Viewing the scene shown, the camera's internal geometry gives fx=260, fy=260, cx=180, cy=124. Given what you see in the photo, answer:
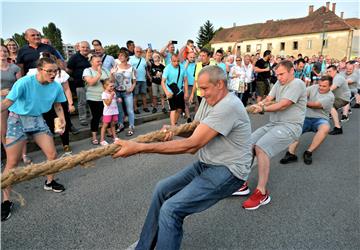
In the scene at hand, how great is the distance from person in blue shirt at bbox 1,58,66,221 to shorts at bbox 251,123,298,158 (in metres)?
2.68

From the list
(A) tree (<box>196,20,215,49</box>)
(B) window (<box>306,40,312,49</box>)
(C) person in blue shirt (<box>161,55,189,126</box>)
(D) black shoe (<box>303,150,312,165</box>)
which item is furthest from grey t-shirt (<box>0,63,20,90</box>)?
(A) tree (<box>196,20,215,49</box>)

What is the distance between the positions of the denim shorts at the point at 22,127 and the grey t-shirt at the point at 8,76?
5.62ft

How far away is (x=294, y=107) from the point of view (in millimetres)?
3896

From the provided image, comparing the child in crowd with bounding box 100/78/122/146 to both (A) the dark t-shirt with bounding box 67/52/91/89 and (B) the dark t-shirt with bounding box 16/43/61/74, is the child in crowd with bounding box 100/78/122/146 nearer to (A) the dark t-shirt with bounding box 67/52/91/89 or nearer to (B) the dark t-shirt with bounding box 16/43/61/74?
(A) the dark t-shirt with bounding box 67/52/91/89

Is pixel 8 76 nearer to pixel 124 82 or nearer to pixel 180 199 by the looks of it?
pixel 124 82

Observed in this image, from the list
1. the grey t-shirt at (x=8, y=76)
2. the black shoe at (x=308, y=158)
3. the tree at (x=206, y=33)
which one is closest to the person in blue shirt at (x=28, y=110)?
the grey t-shirt at (x=8, y=76)

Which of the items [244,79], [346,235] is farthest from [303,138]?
[346,235]

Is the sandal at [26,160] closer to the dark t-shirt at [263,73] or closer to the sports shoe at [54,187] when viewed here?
the sports shoe at [54,187]

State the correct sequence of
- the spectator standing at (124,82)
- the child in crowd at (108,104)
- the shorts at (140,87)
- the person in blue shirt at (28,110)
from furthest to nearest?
the shorts at (140,87) → the spectator standing at (124,82) → the child in crowd at (108,104) → the person in blue shirt at (28,110)

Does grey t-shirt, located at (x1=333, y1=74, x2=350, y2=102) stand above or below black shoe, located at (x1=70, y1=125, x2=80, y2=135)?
above

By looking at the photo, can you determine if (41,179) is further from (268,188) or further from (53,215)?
(268,188)

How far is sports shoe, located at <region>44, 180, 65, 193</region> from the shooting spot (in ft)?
11.5

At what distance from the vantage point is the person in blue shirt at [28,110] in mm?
2991

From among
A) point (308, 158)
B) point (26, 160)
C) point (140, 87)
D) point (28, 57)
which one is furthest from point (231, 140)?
point (140, 87)
